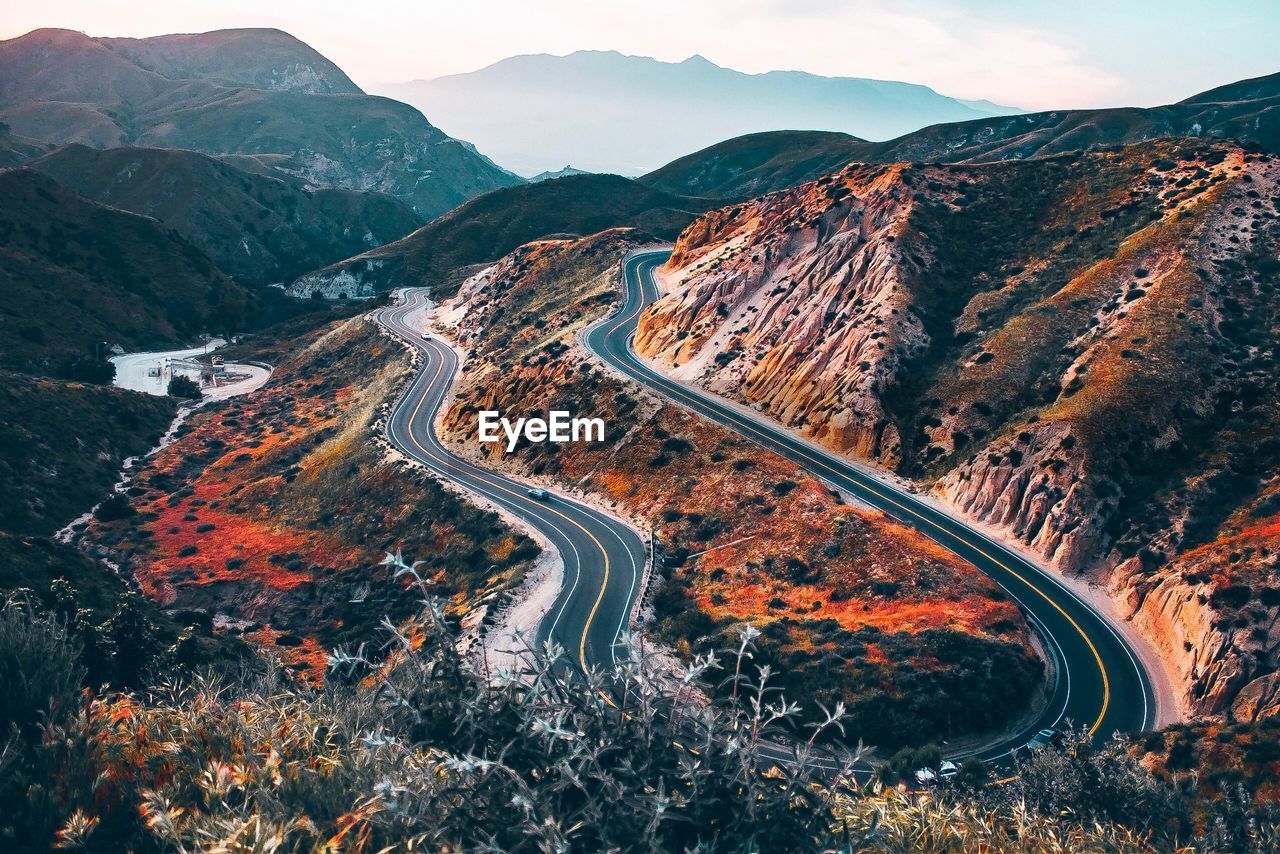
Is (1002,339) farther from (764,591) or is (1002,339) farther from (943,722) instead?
(943,722)

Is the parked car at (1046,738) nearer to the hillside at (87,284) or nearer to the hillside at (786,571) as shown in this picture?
the hillside at (786,571)

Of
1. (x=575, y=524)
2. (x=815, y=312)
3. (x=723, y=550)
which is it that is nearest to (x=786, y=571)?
(x=723, y=550)

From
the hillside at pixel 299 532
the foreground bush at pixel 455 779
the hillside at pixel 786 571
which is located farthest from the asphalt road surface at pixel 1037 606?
the hillside at pixel 299 532

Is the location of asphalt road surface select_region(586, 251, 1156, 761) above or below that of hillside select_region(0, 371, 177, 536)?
above

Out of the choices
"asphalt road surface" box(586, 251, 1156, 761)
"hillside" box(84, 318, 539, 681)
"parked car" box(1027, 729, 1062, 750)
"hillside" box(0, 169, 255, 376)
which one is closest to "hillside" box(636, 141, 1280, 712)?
"asphalt road surface" box(586, 251, 1156, 761)

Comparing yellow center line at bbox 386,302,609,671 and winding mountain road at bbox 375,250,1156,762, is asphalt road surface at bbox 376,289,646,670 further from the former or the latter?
winding mountain road at bbox 375,250,1156,762

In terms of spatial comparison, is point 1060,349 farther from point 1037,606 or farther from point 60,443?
point 60,443
